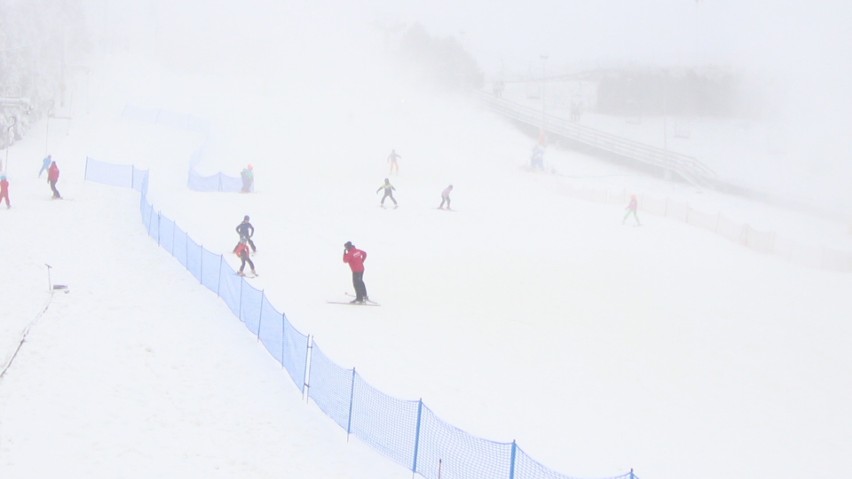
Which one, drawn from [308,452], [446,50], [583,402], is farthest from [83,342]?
[446,50]

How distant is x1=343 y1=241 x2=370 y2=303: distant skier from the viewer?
22.9 m

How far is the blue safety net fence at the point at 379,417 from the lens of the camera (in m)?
12.9

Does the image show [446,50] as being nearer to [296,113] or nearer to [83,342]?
[296,113]

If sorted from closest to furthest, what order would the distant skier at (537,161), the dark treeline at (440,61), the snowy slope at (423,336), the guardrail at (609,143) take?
the snowy slope at (423,336) → the distant skier at (537,161) → the guardrail at (609,143) → the dark treeline at (440,61)

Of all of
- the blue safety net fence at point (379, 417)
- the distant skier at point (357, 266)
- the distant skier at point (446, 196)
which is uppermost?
the distant skier at point (446, 196)

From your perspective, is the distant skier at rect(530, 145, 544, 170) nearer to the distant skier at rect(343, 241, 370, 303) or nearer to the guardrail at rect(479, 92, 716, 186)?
the guardrail at rect(479, 92, 716, 186)

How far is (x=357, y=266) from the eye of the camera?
907 inches

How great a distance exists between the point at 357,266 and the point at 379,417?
871 cm

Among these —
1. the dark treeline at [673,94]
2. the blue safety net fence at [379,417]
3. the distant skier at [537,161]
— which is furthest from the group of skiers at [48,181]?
the dark treeline at [673,94]

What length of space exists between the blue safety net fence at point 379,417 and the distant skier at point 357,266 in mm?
2681

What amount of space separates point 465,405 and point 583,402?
2.67 m

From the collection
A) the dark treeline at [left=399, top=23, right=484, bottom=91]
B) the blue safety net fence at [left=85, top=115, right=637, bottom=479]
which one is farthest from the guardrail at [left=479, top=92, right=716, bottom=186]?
the blue safety net fence at [left=85, top=115, right=637, bottom=479]

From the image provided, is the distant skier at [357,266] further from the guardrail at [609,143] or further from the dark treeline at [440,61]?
the dark treeline at [440,61]

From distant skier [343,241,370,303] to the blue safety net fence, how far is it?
2681 mm
